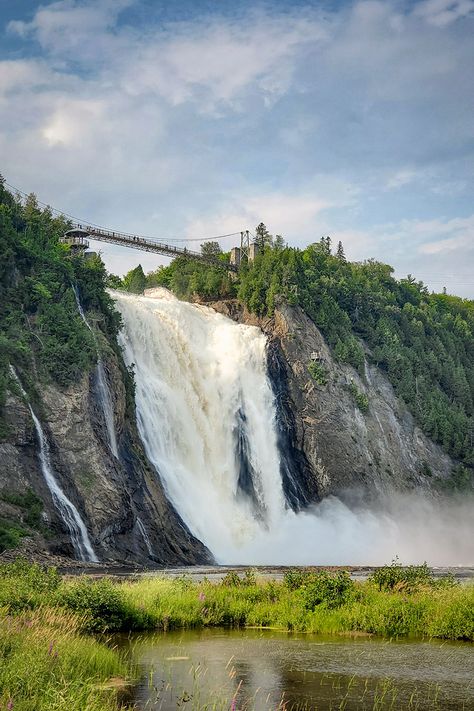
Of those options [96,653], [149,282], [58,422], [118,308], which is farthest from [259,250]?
[96,653]

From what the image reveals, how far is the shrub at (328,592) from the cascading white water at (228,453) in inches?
1207

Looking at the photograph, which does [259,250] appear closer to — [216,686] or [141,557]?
[141,557]

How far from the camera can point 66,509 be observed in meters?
46.9

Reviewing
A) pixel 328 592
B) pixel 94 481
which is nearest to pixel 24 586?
pixel 328 592

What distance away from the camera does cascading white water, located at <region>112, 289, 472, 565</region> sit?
61.5 m

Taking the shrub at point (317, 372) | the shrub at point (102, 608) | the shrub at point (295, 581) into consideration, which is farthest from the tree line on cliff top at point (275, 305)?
the shrub at point (102, 608)

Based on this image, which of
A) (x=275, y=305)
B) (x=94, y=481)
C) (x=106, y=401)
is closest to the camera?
(x=94, y=481)

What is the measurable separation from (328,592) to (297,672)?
8.06 meters

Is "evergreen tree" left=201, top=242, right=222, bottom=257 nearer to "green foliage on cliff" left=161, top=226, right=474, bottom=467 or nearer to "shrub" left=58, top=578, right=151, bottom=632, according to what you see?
"green foliage on cliff" left=161, top=226, right=474, bottom=467

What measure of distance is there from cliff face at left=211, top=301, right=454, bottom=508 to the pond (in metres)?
51.3

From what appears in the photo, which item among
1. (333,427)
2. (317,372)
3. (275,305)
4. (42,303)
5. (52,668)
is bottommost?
(52,668)

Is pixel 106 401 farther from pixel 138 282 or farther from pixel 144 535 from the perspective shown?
pixel 138 282

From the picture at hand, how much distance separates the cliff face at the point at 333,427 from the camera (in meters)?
77.4

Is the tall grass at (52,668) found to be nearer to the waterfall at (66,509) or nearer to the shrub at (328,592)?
the shrub at (328,592)
